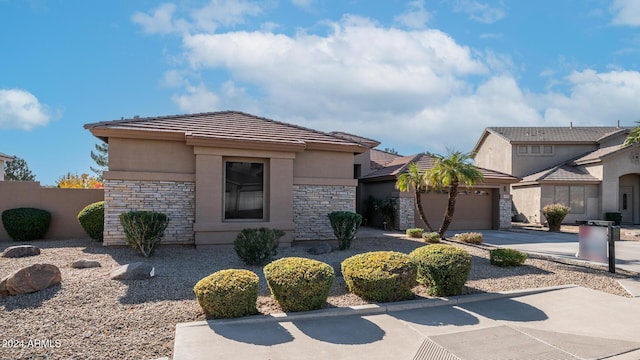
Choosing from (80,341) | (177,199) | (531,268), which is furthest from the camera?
(177,199)

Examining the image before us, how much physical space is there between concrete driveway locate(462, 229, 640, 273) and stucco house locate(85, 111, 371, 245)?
781cm

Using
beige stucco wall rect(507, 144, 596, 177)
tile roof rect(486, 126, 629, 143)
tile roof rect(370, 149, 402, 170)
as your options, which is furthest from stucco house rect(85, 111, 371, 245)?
tile roof rect(486, 126, 629, 143)

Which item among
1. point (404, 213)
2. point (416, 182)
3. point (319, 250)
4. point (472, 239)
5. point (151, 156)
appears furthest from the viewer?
point (404, 213)

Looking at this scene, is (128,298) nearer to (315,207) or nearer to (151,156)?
(151,156)

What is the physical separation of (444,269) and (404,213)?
1163 centimetres

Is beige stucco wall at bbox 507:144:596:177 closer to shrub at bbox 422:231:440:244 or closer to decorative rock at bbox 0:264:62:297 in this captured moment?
shrub at bbox 422:231:440:244

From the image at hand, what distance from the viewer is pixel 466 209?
2045cm

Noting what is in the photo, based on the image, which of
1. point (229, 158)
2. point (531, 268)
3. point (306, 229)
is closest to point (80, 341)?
point (229, 158)

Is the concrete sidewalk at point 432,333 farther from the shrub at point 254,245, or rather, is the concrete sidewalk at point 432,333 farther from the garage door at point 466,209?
the garage door at point 466,209

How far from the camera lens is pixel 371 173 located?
22.5 m

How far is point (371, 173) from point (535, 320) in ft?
53.7

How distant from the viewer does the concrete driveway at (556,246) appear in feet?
39.9

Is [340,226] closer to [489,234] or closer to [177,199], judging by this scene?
[177,199]

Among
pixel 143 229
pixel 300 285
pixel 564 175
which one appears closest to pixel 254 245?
pixel 143 229
